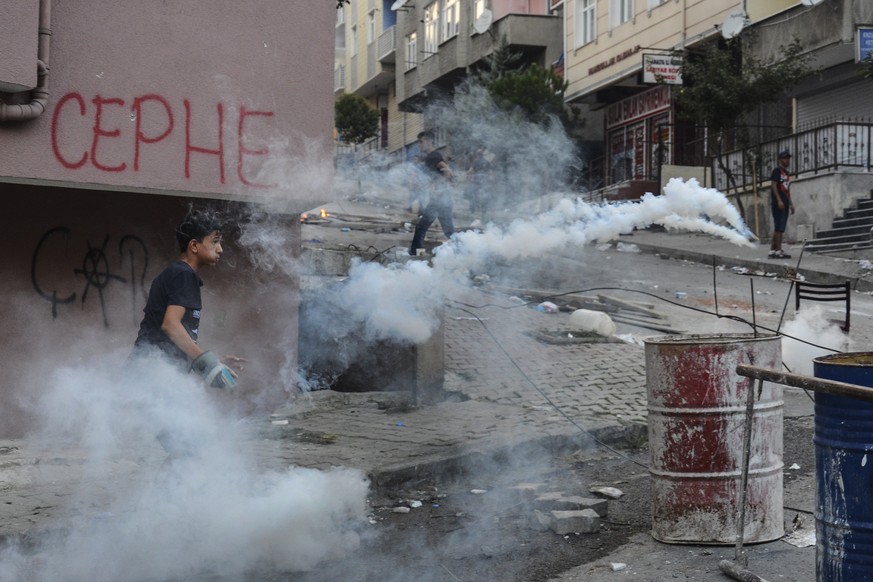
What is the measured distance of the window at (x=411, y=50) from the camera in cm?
3530

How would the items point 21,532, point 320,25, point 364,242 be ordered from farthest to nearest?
point 364,242 → point 320,25 → point 21,532

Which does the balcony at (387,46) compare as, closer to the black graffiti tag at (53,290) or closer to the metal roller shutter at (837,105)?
the metal roller shutter at (837,105)

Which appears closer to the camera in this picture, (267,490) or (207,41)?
(267,490)

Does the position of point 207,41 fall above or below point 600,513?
above

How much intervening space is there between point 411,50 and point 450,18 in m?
3.64

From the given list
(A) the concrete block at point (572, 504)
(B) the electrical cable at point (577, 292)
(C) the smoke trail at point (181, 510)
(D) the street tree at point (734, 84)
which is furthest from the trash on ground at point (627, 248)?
(C) the smoke trail at point (181, 510)

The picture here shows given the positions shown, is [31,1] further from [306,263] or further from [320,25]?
[306,263]

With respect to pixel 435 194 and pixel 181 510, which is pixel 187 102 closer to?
pixel 181 510

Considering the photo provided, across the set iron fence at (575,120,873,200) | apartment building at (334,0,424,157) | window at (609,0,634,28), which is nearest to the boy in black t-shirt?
iron fence at (575,120,873,200)

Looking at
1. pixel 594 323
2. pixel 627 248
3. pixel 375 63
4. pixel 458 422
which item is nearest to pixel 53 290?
pixel 458 422

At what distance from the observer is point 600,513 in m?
5.34

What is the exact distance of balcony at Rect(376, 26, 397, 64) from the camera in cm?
3741

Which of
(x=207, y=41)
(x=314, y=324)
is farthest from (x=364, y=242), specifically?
(x=207, y=41)

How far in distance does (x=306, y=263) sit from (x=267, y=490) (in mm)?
3502
